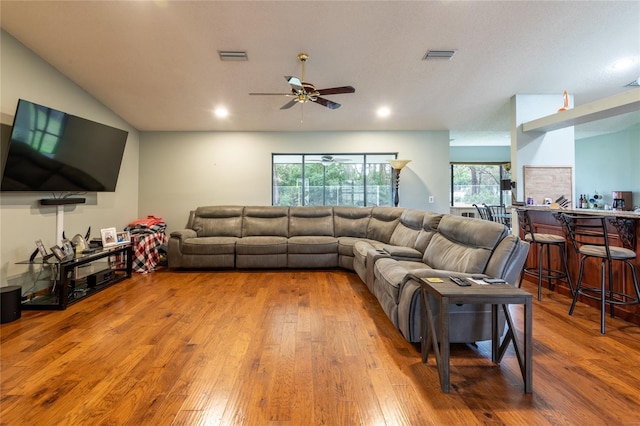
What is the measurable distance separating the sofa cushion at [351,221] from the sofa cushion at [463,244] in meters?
2.04

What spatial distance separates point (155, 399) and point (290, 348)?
0.91 metres

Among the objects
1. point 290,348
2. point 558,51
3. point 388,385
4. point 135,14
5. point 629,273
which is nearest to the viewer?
point 388,385

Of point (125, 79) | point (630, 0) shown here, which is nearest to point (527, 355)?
point (630, 0)

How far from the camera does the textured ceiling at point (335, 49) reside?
2854mm

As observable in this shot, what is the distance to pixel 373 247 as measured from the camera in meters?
4.06

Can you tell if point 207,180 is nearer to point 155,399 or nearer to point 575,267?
point 155,399

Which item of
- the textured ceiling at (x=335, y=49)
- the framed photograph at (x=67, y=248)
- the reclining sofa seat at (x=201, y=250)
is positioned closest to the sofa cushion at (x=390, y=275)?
the textured ceiling at (x=335, y=49)

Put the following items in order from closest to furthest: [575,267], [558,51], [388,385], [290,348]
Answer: [388,385], [290,348], [575,267], [558,51]

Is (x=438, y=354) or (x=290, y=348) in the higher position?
(x=438, y=354)

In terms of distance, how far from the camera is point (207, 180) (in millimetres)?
5637

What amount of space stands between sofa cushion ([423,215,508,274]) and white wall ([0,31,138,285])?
4526 millimetres

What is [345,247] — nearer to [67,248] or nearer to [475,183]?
[67,248]

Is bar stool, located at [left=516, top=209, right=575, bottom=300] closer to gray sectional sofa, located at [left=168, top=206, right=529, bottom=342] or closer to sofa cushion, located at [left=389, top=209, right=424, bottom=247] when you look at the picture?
gray sectional sofa, located at [left=168, top=206, right=529, bottom=342]

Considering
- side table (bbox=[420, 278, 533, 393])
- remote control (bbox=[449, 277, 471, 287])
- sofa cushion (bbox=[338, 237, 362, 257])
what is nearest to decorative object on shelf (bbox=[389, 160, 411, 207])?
sofa cushion (bbox=[338, 237, 362, 257])
